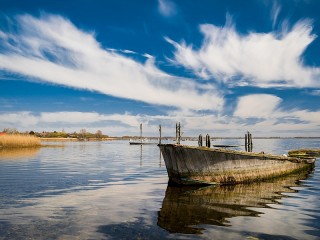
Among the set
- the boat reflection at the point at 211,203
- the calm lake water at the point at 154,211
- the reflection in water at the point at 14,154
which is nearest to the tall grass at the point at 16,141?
the reflection in water at the point at 14,154

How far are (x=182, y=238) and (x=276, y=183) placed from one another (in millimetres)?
12396

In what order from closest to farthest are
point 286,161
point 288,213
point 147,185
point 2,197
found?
1. point 288,213
2. point 2,197
3. point 147,185
4. point 286,161

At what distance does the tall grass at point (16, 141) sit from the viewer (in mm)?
49719

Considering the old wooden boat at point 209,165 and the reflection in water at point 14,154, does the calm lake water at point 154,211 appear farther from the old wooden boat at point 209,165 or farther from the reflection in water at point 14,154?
the reflection in water at point 14,154

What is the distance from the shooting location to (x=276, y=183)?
1888cm

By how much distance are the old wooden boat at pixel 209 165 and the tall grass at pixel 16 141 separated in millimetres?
40827

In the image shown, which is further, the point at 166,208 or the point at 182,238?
the point at 166,208

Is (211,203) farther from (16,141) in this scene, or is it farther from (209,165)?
(16,141)

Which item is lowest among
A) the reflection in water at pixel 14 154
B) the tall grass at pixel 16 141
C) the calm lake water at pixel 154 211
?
the calm lake water at pixel 154 211

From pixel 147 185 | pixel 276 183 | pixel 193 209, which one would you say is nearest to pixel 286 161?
pixel 276 183

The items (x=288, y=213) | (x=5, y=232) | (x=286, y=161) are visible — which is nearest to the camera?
(x=5, y=232)

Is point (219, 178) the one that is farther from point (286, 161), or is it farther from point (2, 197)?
point (2, 197)

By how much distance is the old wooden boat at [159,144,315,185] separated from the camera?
1666 cm

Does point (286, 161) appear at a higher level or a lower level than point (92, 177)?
higher
